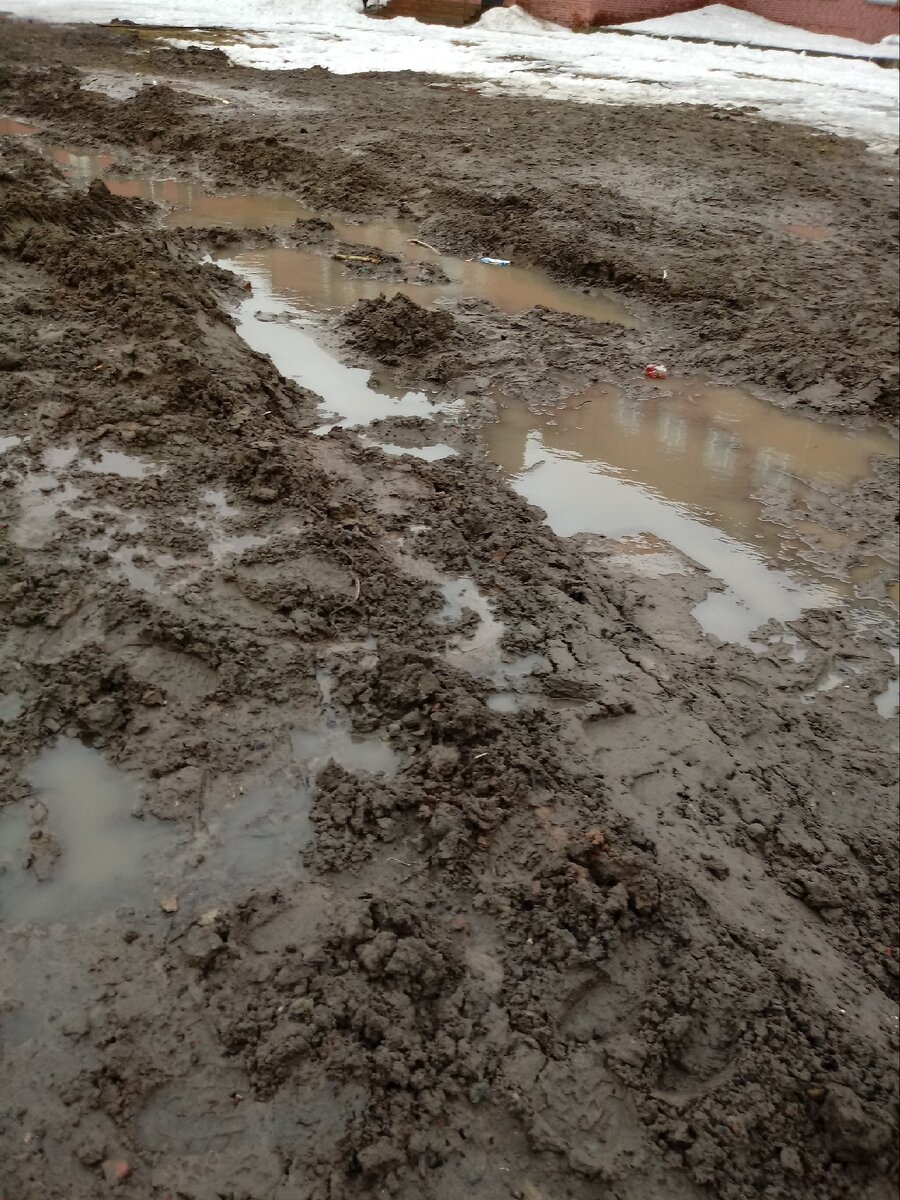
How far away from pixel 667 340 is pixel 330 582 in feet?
17.3

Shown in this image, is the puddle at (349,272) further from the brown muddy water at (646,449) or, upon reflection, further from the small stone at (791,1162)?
the small stone at (791,1162)

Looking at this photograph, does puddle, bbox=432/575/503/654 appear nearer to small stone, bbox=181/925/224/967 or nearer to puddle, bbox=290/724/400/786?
puddle, bbox=290/724/400/786

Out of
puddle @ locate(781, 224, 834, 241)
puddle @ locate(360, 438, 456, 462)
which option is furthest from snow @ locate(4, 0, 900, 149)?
puddle @ locate(360, 438, 456, 462)

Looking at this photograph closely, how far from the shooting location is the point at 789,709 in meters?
5.00

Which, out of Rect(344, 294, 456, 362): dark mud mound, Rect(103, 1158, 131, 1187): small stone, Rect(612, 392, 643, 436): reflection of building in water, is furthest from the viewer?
Rect(344, 294, 456, 362): dark mud mound

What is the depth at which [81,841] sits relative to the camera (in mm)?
3924

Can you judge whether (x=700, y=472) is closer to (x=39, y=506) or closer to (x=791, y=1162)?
(x=39, y=506)

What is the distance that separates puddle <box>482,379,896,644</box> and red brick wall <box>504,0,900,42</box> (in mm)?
20449

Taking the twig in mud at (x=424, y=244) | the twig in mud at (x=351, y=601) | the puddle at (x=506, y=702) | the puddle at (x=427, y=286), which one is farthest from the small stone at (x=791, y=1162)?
the twig in mud at (x=424, y=244)

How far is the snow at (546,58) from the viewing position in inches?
700

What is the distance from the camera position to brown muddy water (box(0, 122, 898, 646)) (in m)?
6.16

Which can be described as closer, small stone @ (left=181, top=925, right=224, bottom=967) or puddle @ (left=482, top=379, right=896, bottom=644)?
small stone @ (left=181, top=925, right=224, bottom=967)

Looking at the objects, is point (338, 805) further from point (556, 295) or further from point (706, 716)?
point (556, 295)

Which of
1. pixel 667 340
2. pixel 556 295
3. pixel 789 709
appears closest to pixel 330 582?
pixel 789 709
